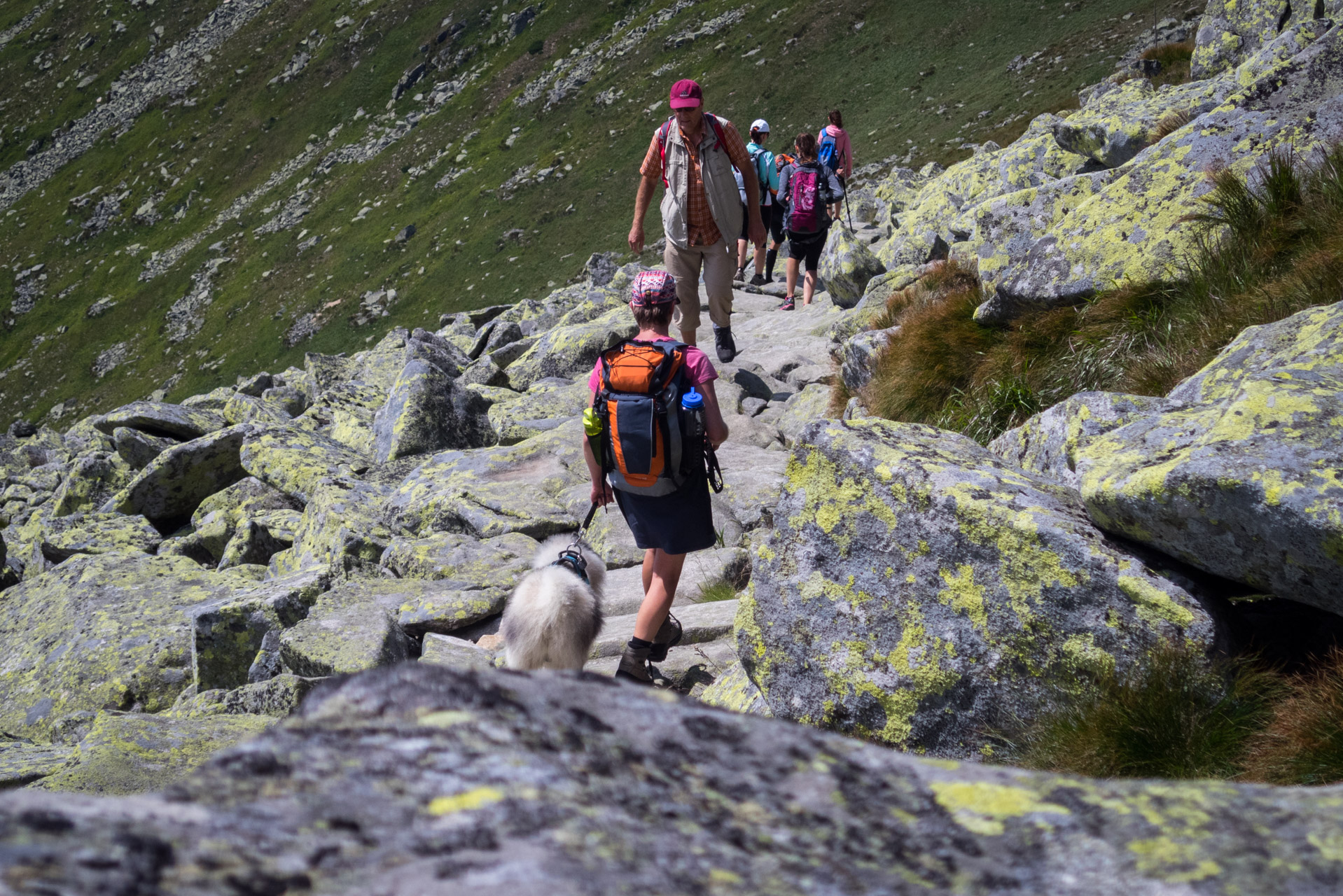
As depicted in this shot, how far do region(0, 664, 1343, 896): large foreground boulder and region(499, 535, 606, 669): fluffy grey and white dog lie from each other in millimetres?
3786

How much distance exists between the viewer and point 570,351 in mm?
18188

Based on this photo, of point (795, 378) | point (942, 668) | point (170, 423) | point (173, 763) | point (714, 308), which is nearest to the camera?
point (942, 668)

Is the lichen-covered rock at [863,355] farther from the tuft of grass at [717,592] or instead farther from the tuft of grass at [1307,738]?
the tuft of grass at [1307,738]

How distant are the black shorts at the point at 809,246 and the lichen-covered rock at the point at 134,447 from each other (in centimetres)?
1532

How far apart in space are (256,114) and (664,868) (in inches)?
4505

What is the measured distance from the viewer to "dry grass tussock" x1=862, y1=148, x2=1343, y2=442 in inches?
238

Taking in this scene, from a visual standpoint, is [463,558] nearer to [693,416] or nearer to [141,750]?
[141,750]

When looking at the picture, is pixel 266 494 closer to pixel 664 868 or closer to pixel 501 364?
pixel 501 364

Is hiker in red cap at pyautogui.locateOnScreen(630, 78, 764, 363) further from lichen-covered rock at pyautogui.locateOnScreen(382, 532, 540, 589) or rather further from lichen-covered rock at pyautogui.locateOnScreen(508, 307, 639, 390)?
lichen-covered rock at pyautogui.locateOnScreen(508, 307, 639, 390)

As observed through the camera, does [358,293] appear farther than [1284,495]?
Yes

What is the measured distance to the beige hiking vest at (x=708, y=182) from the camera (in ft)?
35.5

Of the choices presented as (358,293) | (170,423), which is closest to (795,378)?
(170,423)

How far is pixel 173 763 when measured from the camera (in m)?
5.76

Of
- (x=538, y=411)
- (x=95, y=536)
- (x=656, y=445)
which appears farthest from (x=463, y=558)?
(x=95, y=536)
